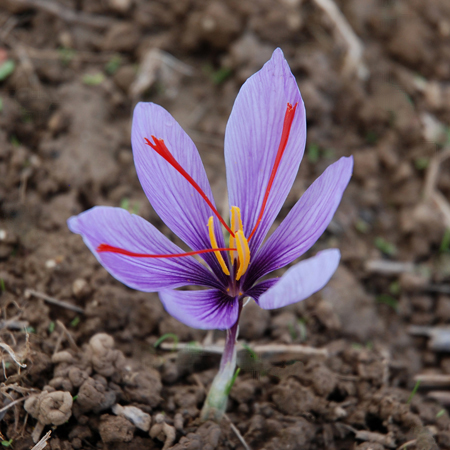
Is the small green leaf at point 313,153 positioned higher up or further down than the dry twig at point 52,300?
higher up

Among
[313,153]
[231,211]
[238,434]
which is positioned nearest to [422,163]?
[313,153]

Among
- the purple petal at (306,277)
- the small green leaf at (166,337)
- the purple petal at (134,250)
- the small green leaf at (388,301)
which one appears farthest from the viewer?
the small green leaf at (388,301)

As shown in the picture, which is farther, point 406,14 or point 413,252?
point 406,14

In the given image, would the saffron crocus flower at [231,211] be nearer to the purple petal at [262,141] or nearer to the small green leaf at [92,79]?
the purple petal at [262,141]

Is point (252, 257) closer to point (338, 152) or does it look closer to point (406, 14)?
point (338, 152)

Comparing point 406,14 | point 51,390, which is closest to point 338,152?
point 406,14

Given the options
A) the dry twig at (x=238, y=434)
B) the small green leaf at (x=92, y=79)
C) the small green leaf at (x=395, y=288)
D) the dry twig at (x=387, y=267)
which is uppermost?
the small green leaf at (x=92, y=79)

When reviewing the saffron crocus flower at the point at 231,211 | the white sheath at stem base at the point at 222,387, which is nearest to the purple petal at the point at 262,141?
the saffron crocus flower at the point at 231,211
